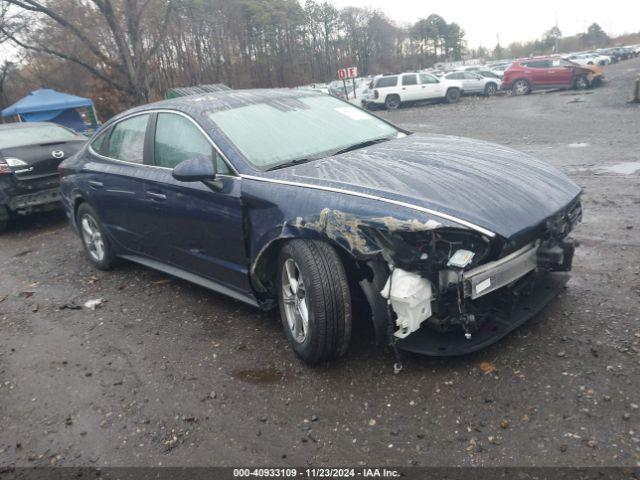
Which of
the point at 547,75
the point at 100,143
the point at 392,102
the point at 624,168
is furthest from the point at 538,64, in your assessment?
the point at 100,143

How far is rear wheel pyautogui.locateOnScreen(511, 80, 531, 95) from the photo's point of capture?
79.8 feet

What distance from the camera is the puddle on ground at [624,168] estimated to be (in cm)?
728

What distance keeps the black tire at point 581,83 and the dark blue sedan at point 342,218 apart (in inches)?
875

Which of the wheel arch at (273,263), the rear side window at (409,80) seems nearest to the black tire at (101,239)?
the wheel arch at (273,263)

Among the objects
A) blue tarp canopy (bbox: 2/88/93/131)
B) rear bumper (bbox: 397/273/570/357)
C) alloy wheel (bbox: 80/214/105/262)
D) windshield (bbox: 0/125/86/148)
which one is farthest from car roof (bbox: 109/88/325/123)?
blue tarp canopy (bbox: 2/88/93/131)

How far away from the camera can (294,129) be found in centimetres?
396

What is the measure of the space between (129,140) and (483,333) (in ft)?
11.2

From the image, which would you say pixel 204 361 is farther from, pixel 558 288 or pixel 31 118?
pixel 31 118

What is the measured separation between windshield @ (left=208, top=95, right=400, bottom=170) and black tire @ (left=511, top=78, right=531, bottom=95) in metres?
22.5

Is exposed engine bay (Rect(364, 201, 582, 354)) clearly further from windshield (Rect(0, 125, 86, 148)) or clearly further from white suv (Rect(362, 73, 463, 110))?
white suv (Rect(362, 73, 463, 110))

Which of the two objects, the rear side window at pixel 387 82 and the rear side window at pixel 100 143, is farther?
the rear side window at pixel 387 82

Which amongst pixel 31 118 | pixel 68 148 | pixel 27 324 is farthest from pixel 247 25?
pixel 27 324

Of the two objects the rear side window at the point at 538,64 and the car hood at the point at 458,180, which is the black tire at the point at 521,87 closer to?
the rear side window at the point at 538,64

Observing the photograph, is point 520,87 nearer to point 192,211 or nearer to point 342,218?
point 192,211
